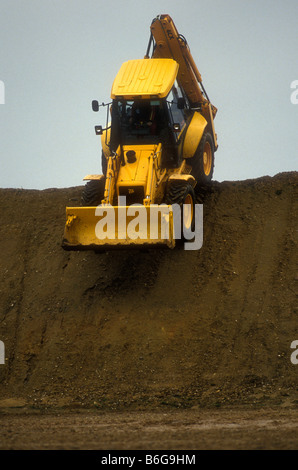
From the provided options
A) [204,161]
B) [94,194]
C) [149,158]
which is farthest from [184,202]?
[204,161]

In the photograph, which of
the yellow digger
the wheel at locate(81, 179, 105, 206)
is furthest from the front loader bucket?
the wheel at locate(81, 179, 105, 206)


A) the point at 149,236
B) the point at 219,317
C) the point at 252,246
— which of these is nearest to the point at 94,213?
the point at 149,236

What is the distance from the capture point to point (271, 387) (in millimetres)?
11078

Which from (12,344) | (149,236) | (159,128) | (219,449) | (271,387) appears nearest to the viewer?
(219,449)

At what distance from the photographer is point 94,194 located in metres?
13.7

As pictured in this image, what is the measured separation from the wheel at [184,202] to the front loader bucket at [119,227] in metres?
1.04

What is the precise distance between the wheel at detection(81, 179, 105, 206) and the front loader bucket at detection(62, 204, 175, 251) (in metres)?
1.54

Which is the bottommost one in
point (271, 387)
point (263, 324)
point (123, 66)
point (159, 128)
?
point (271, 387)

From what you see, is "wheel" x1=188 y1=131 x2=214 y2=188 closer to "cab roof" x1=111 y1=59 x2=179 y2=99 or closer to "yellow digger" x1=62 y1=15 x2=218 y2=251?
"yellow digger" x1=62 y1=15 x2=218 y2=251

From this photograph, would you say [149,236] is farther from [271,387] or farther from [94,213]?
[271,387]

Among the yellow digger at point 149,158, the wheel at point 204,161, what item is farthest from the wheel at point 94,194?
the wheel at point 204,161

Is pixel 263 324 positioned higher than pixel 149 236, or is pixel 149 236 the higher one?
pixel 149 236

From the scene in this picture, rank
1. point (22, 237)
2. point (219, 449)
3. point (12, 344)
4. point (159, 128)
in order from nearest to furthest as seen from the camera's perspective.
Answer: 1. point (219, 449)
2. point (12, 344)
3. point (159, 128)
4. point (22, 237)
